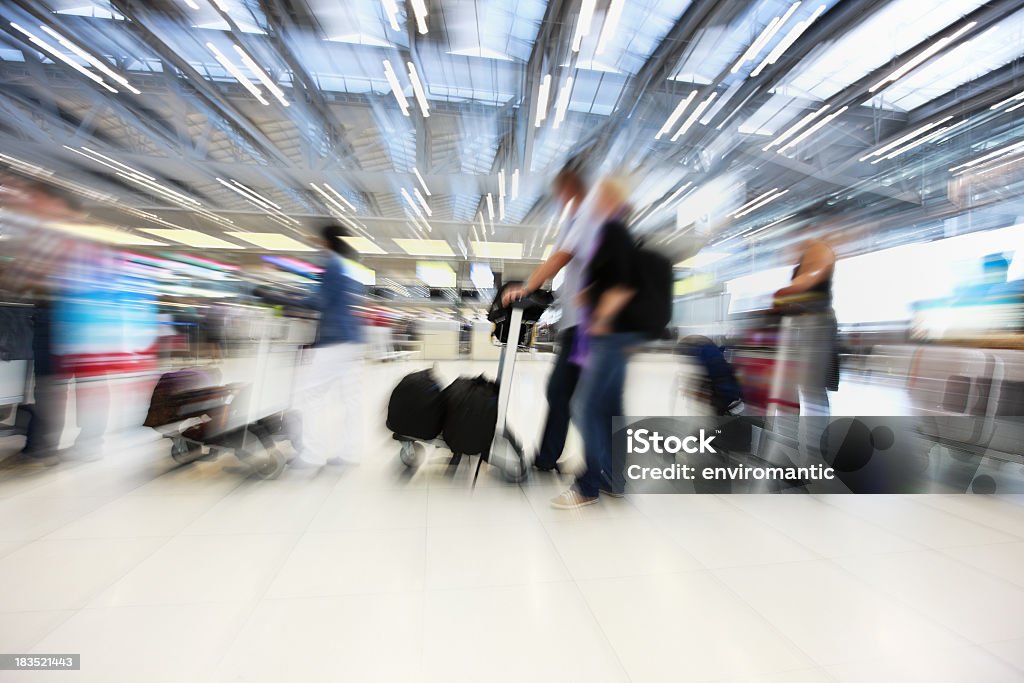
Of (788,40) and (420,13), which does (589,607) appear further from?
(788,40)

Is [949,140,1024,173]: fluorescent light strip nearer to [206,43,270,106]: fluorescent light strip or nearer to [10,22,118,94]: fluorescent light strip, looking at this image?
[206,43,270,106]: fluorescent light strip

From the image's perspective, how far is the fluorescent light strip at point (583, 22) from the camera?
16.9ft

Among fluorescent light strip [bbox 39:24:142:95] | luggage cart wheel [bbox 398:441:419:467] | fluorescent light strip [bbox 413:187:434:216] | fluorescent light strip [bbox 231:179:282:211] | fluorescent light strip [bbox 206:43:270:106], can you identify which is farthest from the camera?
fluorescent light strip [bbox 231:179:282:211]

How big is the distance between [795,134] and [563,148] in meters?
4.69

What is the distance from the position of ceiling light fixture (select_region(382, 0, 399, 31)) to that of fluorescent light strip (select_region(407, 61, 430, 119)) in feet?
2.82

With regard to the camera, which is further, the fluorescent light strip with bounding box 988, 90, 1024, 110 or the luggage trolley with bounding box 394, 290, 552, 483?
the fluorescent light strip with bounding box 988, 90, 1024, 110

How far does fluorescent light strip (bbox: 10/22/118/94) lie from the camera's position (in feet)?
21.4

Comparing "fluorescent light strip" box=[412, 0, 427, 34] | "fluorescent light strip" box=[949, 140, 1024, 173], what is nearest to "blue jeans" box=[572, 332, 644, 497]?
"fluorescent light strip" box=[412, 0, 427, 34]

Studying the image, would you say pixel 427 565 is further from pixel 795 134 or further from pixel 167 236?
pixel 167 236

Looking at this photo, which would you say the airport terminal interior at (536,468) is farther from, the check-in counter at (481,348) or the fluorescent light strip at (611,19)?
the check-in counter at (481,348)

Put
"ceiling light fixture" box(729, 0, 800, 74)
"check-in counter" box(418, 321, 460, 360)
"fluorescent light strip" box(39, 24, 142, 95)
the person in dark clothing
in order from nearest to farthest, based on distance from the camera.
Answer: the person in dark clothing < "ceiling light fixture" box(729, 0, 800, 74) < "fluorescent light strip" box(39, 24, 142, 95) < "check-in counter" box(418, 321, 460, 360)

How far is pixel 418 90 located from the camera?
7.46 m

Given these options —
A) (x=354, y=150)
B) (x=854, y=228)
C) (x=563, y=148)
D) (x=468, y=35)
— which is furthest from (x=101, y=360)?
(x=354, y=150)

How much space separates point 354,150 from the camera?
10.8 meters
